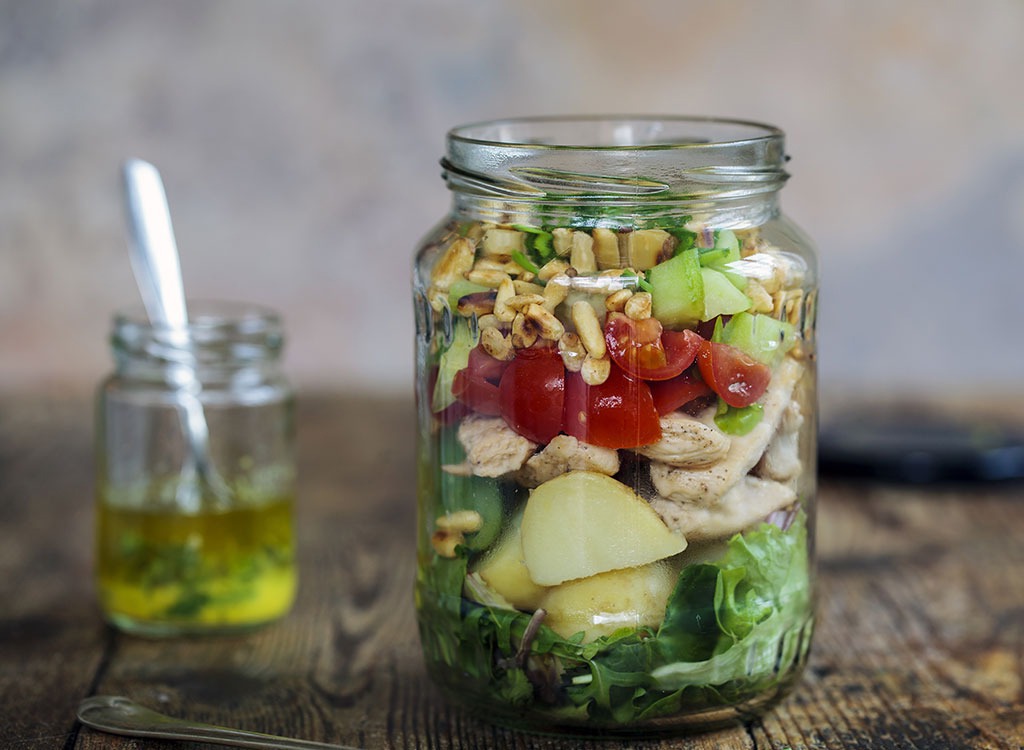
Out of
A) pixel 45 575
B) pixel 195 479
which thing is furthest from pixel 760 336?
pixel 45 575

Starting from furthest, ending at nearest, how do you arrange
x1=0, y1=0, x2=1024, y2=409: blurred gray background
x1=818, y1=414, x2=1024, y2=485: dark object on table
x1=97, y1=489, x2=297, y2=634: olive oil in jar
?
x1=0, y1=0, x2=1024, y2=409: blurred gray background, x1=818, y1=414, x2=1024, y2=485: dark object on table, x1=97, y1=489, x2=297, y2=634: olive oil in jar

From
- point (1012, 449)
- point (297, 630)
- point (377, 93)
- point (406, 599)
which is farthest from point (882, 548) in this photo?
point (377, 93)

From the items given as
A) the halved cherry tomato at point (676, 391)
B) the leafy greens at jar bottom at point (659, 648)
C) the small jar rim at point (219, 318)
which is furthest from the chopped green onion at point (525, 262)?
the small jar rim at point (219, 318)

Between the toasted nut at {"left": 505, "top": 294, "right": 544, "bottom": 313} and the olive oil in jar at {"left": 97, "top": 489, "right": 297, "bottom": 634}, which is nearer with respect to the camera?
the toasted nut at {"left": 505, "top": 294, "right": 544, "bottom": 313}

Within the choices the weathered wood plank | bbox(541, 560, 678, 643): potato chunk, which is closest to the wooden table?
the weathered wood plank

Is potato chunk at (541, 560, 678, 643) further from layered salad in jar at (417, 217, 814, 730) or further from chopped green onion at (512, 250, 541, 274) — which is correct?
chopped green onion at (512, 250, 541, 274)

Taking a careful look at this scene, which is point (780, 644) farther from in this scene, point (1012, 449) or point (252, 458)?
point (1012, 449)
